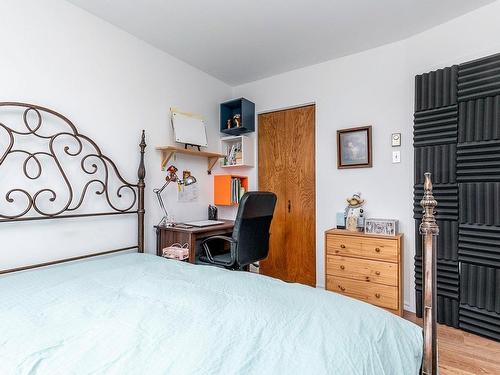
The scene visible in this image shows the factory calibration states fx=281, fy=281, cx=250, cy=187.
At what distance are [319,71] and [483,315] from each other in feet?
8.68

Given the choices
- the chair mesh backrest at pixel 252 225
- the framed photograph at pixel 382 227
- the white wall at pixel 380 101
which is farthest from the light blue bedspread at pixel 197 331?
the white wall at pixel 380 101

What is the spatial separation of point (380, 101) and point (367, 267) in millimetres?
1585

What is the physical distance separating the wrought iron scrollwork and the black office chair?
85cm

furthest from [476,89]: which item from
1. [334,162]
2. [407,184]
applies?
[334,162]

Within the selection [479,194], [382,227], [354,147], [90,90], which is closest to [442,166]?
[479,194]

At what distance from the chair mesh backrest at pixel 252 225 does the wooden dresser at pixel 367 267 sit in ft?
2.10

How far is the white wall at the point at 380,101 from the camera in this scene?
232 cm

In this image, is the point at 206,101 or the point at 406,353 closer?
the point at 406,353

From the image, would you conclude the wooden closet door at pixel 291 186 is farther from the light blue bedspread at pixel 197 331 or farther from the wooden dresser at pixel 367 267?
the light blue bedspread at pixel 197 331

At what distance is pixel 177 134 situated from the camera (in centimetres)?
289

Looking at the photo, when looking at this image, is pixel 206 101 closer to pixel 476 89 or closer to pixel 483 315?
pixel 476 89

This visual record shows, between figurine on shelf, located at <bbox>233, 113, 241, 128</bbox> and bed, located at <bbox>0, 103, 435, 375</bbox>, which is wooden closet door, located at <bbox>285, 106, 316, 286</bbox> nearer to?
figurine on shelf, located at <bbox>233, 113, 241, 128</bbox>

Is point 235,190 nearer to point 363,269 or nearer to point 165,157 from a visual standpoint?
point 165,157

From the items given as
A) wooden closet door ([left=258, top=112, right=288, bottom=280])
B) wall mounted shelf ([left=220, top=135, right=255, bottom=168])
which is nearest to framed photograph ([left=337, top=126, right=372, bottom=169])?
wooden closet door ([left=258, top=112, right=288, bottom=280])
